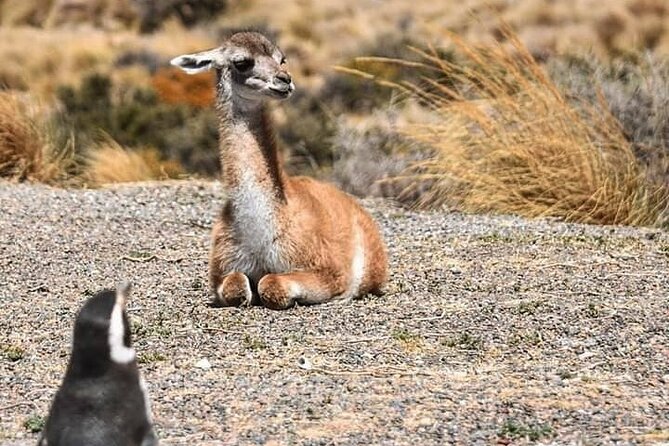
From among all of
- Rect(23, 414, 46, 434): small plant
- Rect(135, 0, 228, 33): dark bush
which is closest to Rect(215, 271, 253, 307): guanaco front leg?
Rect(23, 414, 46, 434): small plant

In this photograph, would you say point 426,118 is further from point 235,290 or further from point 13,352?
point 13,352

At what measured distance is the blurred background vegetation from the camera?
1248 cm

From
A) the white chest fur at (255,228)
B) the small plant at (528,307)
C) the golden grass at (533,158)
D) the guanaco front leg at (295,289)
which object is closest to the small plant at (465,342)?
the small plant at (528,307)

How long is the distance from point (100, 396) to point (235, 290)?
11.1 ft

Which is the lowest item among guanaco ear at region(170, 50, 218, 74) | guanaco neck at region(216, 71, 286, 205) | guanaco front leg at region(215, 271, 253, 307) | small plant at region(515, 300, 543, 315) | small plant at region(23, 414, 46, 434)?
guanaco front leg at region(215, 271, 253, 307)

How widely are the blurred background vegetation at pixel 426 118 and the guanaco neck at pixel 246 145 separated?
3.31ft

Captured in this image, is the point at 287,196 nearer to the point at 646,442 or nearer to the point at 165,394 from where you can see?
the point at 165,394

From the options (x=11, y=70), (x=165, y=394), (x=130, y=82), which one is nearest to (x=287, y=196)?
(x=165, y=394)

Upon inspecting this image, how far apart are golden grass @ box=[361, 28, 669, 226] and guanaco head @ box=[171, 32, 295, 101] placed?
4.07 metres

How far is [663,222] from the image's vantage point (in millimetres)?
12031

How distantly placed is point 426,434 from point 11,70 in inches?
1234

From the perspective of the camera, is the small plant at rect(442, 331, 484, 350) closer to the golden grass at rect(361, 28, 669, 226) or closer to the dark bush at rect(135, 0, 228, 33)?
the golden grass at rect(361, 28, 669, 226)

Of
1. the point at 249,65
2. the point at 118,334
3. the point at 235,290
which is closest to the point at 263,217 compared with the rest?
the point at 235,290

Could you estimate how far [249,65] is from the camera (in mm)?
8164
